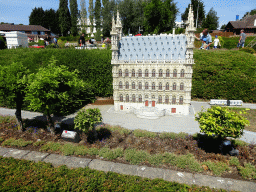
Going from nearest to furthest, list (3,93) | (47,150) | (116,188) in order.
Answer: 1. (116,188)
2. (47,150)
3. (3,93)

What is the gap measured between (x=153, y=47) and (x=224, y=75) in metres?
15.8

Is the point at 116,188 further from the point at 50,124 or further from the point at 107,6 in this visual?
the point at 107,6

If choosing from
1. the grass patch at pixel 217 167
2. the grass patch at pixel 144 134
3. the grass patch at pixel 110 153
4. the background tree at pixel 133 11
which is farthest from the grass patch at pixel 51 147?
the background tree at pixel 133 11

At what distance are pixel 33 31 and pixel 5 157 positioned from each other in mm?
90993

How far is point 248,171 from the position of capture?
47.4ft

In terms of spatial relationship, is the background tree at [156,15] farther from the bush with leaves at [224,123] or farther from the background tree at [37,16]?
the background tree at [37,16]

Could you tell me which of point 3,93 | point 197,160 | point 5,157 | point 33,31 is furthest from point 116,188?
point 33,31

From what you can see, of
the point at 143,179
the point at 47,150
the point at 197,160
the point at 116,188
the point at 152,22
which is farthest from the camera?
the point at 152,22

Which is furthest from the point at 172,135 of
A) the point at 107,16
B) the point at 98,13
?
the point at 98,13

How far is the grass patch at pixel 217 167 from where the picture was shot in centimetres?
1476

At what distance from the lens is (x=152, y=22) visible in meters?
67.2

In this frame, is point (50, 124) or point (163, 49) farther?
point (163, 49)

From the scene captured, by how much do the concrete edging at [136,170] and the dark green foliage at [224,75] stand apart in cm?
2210

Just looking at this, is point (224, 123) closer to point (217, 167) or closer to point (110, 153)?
point (217, 167)
